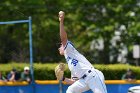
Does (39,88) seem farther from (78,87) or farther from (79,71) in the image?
(79,71)

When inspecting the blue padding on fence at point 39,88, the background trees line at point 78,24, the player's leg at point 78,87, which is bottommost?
the blue padding on fence at point 39,88

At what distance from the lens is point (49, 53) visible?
3525cm

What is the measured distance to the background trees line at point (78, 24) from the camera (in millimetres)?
34188

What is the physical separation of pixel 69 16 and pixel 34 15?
226 centimetres

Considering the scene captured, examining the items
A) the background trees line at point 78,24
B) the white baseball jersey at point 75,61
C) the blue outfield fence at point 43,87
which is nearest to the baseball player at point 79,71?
the white baseball jersey at point 75,61

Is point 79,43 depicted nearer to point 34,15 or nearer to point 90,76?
point 34,15

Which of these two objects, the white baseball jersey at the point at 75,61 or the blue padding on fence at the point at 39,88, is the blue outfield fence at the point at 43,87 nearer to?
the blue padding on fence at the point at 39,88

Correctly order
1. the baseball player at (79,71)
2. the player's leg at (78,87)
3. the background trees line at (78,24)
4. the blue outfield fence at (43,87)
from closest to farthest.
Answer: the baseball player at (79,71) → the player's leg at (78,87) → the blue outfield fence at (43,87) → the background trees line at (78,24)

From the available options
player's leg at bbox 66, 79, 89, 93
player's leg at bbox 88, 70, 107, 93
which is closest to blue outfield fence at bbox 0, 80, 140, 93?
player's leg at bbox 66, 79, 89, 93

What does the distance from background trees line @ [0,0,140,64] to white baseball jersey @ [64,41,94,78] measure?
75.7ft

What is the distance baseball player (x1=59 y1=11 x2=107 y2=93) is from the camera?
32.1ft

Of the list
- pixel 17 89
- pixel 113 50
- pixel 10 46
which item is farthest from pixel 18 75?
pixel 113 50

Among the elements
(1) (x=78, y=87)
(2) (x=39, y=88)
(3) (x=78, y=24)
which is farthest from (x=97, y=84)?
(3) (x=78, y=24)

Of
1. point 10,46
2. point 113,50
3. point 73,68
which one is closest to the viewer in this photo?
point 73,68
